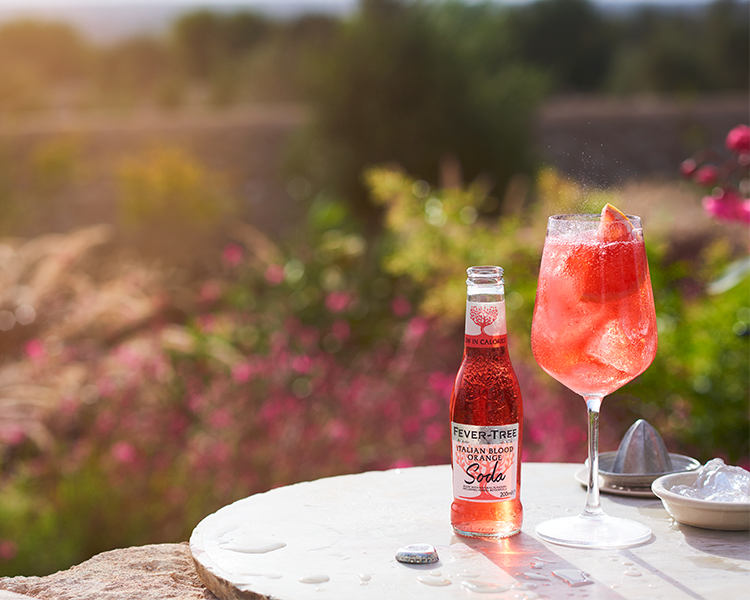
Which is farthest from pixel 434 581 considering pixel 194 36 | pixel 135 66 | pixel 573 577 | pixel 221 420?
pixel 194 36

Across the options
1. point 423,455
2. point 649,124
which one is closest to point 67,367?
point 423,455

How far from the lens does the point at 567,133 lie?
14328 millimetres

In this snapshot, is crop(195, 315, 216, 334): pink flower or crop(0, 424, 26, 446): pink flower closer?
crop(0, 424, 26, 446): pink flower

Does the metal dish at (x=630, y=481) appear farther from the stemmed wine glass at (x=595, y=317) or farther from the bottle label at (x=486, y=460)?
the bottle label at (x=486, y=460)

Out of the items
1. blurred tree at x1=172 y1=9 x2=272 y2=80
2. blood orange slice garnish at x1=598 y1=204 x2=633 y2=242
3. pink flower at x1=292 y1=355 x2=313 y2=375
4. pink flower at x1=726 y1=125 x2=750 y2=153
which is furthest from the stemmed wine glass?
blurred tree at x1=172 y1=9 x2=272 y2=80

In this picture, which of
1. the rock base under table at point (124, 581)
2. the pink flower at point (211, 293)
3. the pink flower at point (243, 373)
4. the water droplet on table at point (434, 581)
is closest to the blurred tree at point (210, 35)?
the pink flower at point (211, 293)

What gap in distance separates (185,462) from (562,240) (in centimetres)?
264

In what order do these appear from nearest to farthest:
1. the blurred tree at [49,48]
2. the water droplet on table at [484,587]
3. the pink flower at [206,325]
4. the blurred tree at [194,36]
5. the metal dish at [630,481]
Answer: the water droplet on table at [484,587] → the metal dish at [630,481] → the pink flower at [206,325] → the blurred tree at [49,48] → the blurred tree at [194,36]

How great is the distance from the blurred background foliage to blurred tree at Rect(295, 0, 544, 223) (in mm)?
21

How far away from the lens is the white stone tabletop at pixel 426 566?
4.19 feet

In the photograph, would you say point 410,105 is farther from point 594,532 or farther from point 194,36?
point 194,36

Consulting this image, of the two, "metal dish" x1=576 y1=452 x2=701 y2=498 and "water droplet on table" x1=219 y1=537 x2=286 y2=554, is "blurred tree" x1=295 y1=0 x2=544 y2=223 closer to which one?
"metal dish" x1=576 y1=452 x2=701 y2=498

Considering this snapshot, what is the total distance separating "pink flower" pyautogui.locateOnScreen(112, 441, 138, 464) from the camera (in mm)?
3605

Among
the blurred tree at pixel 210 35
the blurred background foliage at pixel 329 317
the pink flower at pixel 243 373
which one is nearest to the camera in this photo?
the blurred background foliage at pixel 329 317
